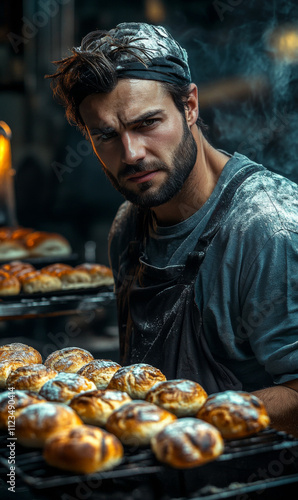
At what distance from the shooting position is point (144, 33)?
7.38 feet

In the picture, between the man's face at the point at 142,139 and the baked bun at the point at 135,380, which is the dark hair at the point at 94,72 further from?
the baked bun at the point at 135,380

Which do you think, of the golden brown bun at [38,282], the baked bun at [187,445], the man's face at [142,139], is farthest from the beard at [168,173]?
the golden brown bun at [38,282]

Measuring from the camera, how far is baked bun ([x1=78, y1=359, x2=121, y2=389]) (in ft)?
5.42

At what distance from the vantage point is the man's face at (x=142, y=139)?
2137mm

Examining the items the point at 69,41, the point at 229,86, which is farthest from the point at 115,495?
the point at 69,41

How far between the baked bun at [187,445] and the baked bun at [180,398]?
0.63 feet

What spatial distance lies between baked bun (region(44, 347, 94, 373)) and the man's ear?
1085mm

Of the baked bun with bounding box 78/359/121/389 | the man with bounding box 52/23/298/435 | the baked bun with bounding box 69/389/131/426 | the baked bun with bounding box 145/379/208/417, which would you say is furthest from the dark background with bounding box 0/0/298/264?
the baked bun with bounding box 69/389/131/426

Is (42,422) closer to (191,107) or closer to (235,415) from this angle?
(235,415)

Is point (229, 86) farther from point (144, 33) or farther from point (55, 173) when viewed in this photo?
point (55, 173)

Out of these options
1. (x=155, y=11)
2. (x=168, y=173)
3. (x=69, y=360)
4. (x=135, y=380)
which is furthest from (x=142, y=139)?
(x=155, y=11)

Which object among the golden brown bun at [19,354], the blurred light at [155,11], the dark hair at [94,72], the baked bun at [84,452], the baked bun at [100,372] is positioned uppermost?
the blurred light at [155,11]

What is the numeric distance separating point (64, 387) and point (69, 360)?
33 centimetres

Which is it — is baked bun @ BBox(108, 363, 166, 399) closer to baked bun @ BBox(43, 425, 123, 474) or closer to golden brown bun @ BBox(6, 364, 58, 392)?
golden brown bun @ BBox(6, 364, 58, 392)
